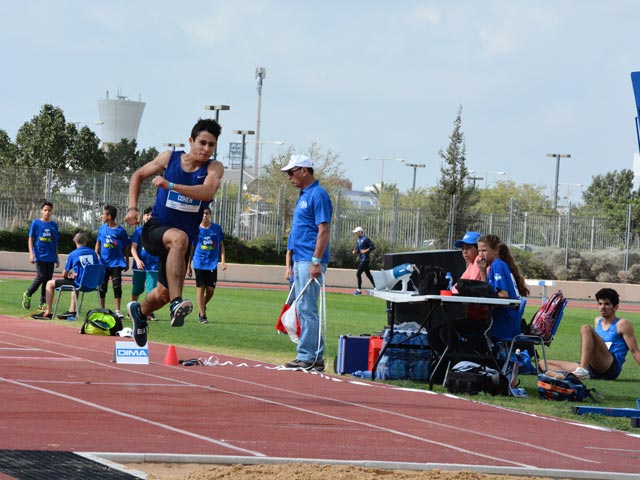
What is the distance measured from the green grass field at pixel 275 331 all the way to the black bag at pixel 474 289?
999 mm

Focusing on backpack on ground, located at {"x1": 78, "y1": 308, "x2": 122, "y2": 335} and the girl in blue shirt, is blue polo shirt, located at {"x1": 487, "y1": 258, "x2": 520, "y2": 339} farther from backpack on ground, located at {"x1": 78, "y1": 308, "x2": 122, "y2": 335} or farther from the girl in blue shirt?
backpack on ground, located at {"x1": 78, "y1": 308, "x2": 122, "y2": 335}

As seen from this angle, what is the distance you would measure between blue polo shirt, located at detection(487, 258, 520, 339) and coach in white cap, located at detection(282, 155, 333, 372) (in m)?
1.75

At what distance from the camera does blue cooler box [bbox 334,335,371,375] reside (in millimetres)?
12566

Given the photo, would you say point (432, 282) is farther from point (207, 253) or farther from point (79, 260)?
point (79, 260)

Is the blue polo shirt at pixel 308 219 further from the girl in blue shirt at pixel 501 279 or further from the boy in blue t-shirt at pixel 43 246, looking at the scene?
the boy in blue t-shirt at pixel 43 246

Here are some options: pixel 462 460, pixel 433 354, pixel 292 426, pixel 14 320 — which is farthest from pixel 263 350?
pixel 462 460

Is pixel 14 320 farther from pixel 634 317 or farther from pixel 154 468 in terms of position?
pixel 634 317

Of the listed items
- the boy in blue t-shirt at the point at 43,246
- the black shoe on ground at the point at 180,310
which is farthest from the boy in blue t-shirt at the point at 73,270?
the black shoe on ground at the point at 180,310

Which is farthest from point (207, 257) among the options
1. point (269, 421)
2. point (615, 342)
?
point (269, 421)

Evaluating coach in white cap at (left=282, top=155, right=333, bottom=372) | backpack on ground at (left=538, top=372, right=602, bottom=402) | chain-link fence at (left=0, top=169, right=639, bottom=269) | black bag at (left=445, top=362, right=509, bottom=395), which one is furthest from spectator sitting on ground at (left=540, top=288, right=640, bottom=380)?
chain-link fence at (left=0, top=169, right=639, bottom=269)

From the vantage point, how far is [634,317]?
30.6 metres

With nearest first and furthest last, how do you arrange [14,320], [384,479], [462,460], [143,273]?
[384,479]
[462,460]
[14,320]
[143,273]

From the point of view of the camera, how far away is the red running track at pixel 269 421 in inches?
278

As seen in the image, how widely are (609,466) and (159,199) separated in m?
4.37
